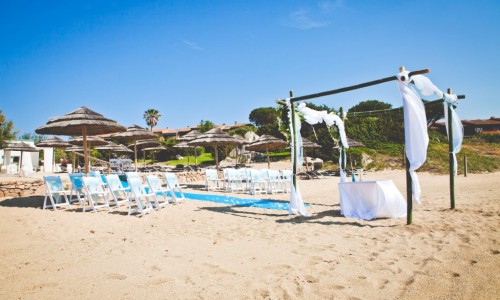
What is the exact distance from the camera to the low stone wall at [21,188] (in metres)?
9.55

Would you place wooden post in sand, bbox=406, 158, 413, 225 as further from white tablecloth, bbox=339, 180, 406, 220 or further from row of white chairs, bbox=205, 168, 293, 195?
row of white chairs, bbox=205, 168, 293, 195

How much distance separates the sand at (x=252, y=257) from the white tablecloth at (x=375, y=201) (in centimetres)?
23

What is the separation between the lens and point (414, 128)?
17.7 feet

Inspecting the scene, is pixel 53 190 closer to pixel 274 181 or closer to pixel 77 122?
pixel 77 122

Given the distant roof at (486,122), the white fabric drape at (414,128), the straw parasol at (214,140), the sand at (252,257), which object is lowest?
the sand at (252,257)

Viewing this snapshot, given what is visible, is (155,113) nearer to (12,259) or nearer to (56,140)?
(56,140)

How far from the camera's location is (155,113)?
2351 inches

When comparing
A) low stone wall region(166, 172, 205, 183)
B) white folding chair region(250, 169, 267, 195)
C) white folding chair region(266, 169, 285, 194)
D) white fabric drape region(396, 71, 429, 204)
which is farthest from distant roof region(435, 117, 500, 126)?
white fabric drape region(396, 71, 429, 204)

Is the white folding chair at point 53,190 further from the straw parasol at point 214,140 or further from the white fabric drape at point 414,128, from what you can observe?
the white fabric drape at point 414,128

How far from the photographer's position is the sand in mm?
2881

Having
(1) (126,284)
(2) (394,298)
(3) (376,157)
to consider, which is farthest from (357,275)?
(3) (376,157)

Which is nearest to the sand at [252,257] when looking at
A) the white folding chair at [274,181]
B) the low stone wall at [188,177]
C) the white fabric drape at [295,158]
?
the white fabric drape at [295,158]

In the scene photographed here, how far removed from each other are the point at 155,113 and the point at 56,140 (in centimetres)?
3994

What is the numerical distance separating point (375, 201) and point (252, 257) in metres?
3.32
